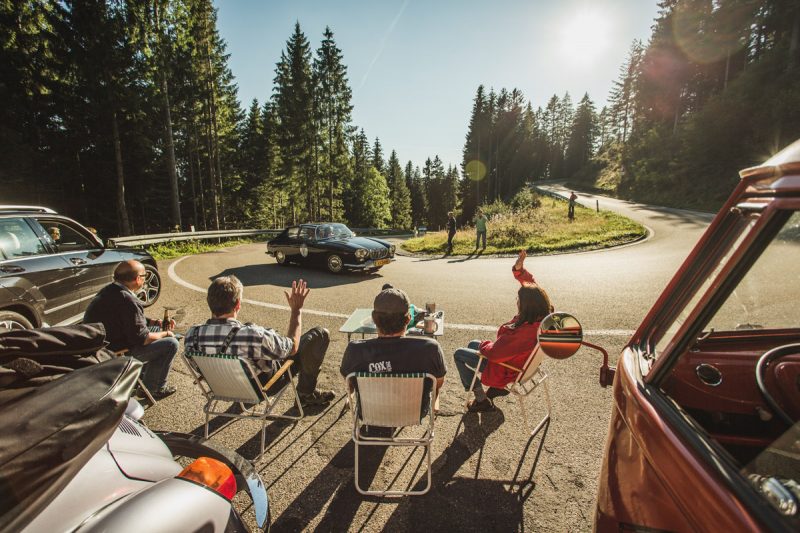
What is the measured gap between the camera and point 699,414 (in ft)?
5.96

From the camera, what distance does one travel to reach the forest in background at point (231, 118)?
1706 cm

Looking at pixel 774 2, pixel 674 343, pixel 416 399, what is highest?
pixel 774 2

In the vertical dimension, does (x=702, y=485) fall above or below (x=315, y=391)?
above

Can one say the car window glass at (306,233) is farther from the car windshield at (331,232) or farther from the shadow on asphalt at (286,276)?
the shadow on asphalt at (286,276)

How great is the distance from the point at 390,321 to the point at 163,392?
3239 mm

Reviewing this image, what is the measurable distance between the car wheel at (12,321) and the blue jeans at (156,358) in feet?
5.20

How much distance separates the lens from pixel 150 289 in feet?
24.6

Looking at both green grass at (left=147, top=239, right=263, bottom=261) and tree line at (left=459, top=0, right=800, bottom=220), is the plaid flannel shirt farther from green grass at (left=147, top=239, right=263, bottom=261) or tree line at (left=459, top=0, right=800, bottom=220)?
tree line at (left=459, top=0, right=800, bottom=220)

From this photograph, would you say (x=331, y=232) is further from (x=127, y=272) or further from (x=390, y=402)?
(x=390, y=402)

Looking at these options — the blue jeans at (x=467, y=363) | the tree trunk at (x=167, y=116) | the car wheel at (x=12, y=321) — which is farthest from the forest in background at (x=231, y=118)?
the blue jeans at (x=467, y=363)

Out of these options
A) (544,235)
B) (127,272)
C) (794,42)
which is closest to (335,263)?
(127,272)

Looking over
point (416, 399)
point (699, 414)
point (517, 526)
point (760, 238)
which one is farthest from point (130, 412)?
point (699, 414)

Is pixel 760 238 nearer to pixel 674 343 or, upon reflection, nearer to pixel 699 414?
pixel 674 343

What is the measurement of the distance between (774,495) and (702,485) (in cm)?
14
